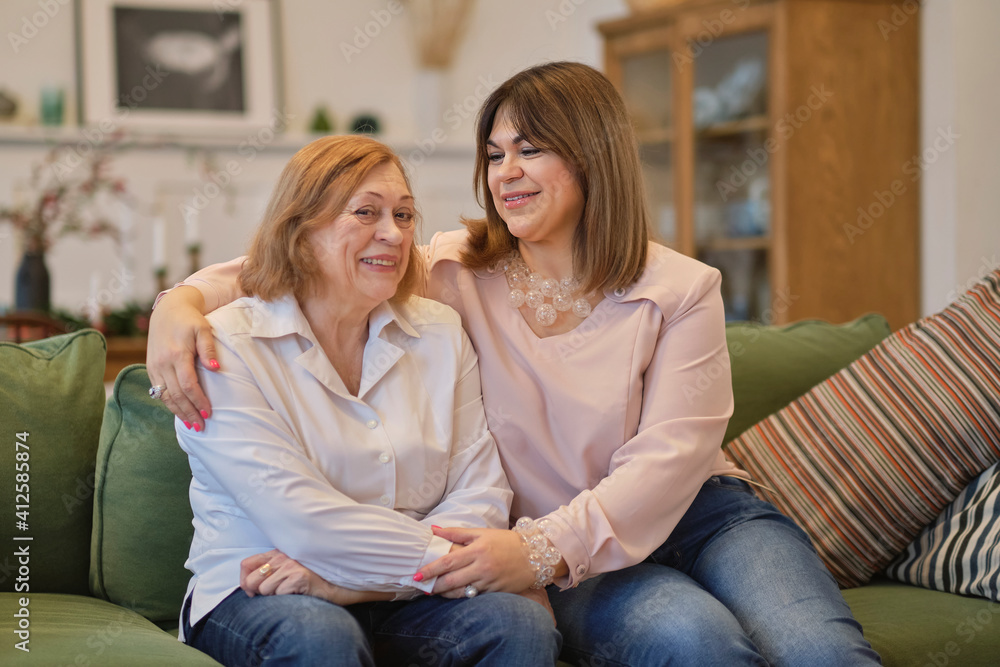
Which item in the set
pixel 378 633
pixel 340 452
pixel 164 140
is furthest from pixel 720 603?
pixel 164 140

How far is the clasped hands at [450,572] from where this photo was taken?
1311 millimetres

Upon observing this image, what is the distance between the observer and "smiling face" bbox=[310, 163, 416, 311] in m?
1.45

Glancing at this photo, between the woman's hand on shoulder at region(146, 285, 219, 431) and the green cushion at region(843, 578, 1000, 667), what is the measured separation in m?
1.14

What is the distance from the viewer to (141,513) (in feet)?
5.28

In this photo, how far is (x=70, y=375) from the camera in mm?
1690

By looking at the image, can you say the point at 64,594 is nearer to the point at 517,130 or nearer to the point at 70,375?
the point at 70,375

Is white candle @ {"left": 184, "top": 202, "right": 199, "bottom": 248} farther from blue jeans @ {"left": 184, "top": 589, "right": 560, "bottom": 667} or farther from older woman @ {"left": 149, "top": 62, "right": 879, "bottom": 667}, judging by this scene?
blue jeans @ {"left": 184, "top": 589, "right": 560, "bottom": 667}

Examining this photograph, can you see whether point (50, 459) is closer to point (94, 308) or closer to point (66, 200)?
point (94, 308)

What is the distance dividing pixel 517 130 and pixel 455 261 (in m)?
0.27

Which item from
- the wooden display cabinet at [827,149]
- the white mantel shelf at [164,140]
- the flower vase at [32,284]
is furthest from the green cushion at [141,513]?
the wooden display cabinet at [827,149]

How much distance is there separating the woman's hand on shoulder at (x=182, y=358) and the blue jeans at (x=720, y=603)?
0.66 metres

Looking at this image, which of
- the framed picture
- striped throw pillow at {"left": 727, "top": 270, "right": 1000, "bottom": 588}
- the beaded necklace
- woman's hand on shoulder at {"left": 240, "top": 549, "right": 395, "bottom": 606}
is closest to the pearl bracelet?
woman's hand on shoulder at {"left": 240, "top": 549, "right": 395, "bottom": 606}

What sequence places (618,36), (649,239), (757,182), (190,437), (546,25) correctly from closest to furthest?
(190,437) < (649,239) < (757,182) < (618,36) < (546,25)

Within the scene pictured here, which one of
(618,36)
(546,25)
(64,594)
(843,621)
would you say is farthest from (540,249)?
(546,25)
